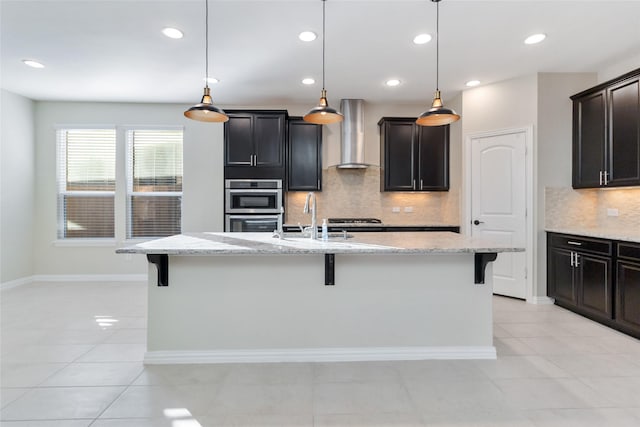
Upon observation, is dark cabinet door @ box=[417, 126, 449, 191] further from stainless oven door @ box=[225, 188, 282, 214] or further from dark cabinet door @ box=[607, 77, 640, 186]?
stainless oven door @ box=[225, 188, 282, 214]

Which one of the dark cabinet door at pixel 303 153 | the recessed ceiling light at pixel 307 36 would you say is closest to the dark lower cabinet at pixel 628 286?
the recessed ceiling light at pixel 307 36

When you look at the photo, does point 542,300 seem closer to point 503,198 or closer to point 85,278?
point 503,198

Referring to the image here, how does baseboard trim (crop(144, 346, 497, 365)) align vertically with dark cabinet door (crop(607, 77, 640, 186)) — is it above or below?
below

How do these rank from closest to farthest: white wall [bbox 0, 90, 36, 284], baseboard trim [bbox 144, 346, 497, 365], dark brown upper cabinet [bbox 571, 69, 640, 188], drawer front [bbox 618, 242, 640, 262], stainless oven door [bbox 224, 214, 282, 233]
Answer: baseboard trim [bbox 144, 346, 497, 365]
drawer front [bbox 618, 242, 640, 262]
dark brown upper cabinet [bbox 571, 69, 640, 188]
white wall [bbox 0, 90, 36, 284]
stainless oven door [bbox 224, 214, 282, 233]

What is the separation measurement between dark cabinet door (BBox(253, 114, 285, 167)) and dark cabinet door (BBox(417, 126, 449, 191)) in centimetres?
207

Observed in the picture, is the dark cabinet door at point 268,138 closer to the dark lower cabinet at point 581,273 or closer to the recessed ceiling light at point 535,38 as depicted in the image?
the recessed ceiling light at point 535,38

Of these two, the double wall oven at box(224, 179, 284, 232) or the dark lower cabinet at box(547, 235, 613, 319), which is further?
the double wall oven at box(224, 179, 284, 232)

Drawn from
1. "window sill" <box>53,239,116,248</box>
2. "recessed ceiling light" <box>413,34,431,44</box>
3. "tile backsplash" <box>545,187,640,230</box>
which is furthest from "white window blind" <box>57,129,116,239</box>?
"tile backsplash" <box>545,187,640,230</box>

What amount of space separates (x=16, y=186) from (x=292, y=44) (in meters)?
4.55

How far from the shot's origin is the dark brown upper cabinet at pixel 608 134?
127 inches

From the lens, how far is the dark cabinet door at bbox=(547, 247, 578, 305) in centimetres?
357

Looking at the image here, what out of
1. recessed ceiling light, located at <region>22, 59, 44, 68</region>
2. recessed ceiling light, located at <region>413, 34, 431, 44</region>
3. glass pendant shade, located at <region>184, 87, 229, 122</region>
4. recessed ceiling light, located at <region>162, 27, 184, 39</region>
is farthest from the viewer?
recessed ceiling light, located at <region>22, 59, 44, 68</region>

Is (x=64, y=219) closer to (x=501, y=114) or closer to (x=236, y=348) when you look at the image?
(x=236, y=348)

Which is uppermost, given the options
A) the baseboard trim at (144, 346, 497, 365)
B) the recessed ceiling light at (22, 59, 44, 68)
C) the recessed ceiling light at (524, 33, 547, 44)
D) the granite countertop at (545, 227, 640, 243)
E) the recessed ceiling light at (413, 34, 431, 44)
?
the recessed ceiling light at (22, 59, 44, 68)
